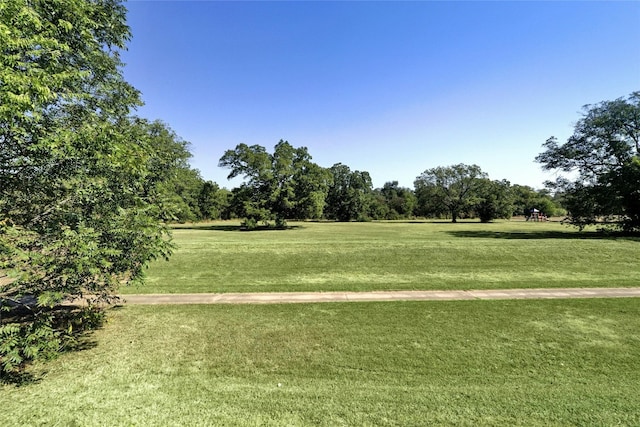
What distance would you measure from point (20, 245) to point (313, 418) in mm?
5290

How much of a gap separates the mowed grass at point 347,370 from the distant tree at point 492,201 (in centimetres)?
6365

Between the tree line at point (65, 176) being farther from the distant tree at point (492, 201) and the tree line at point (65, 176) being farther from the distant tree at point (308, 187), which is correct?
the distant tree at point (492, 201)

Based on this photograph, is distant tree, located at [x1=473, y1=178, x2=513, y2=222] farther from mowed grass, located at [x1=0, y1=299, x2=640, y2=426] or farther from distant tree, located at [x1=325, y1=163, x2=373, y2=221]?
mowed grass, located at [x1=0, y1=299, x2=640, y2=426]

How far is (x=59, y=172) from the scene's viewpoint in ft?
18.0

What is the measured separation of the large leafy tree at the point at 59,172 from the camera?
14.6 ft

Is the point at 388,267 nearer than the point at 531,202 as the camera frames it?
Yes

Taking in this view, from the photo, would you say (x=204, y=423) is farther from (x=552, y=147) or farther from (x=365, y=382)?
(x=552, y=147)

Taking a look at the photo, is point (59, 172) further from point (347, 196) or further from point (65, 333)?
point (347, 196)

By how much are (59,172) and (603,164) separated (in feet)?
139

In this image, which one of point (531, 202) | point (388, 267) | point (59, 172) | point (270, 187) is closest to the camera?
point (59, 172)

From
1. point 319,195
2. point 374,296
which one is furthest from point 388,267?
point 319,195

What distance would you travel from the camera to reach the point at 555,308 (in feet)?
29.9

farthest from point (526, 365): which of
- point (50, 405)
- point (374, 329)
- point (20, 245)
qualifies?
point (20, 245)

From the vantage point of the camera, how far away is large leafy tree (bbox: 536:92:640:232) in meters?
28.2
